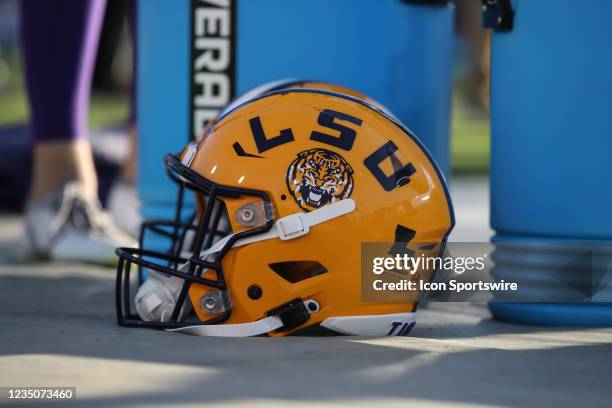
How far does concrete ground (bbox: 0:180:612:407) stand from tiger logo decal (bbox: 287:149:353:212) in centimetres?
26

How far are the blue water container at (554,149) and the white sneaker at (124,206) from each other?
1.74m

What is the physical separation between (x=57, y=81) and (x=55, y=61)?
63mm

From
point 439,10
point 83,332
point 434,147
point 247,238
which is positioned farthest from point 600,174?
point 83,332

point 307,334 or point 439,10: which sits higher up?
Result: point 439,10

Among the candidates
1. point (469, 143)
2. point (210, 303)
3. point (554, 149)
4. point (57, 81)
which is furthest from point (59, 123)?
point (469, 143)

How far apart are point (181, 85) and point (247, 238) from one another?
2.54 feet

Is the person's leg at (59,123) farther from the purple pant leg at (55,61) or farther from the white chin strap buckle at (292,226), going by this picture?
the white chin strap buckle at (292,226)

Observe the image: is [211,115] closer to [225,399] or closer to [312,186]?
[312,186]

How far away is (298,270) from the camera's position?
6.48 feet

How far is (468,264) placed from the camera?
7.79 feet

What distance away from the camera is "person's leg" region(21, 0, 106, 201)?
10.7 ft

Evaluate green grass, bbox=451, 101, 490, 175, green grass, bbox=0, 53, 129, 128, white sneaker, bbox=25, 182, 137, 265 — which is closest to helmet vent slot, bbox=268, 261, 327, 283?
white sneaker, bbox=25, 182, 137, 265

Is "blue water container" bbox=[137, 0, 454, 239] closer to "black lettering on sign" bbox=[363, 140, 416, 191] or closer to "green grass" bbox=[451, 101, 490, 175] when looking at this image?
"black lettering on sign" bbox=[363, 140, 416, 191]

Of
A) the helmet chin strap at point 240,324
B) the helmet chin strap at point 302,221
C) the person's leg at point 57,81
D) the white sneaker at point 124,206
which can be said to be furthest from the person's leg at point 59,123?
the helmet chin strap at point 302,221
